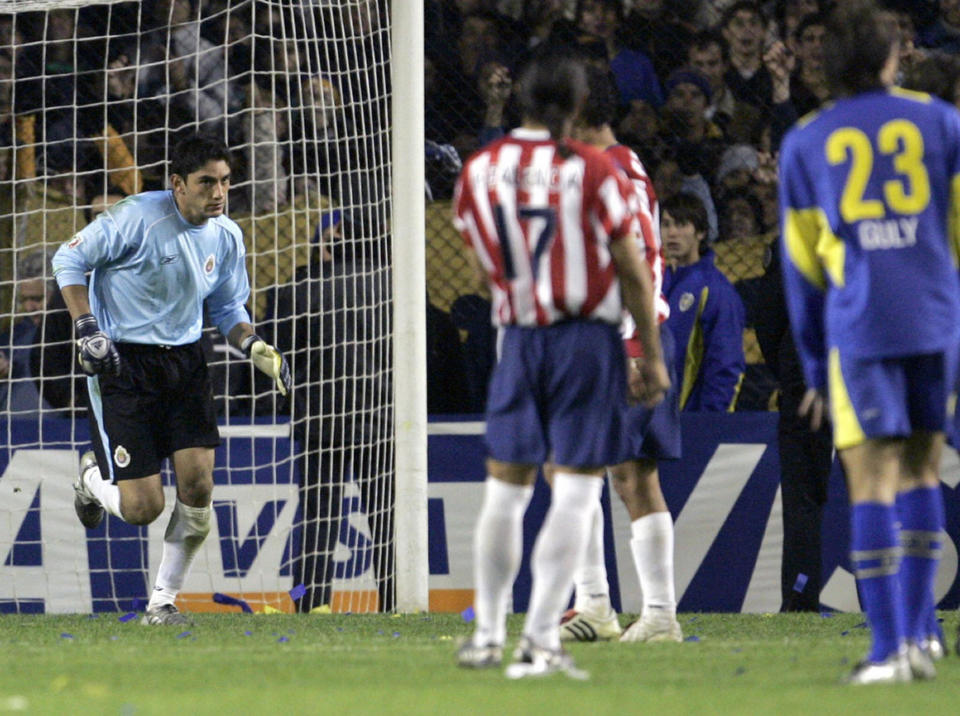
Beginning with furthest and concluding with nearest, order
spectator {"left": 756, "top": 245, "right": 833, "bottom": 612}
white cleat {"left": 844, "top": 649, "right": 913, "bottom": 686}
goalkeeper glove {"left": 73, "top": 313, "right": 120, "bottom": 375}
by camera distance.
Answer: spectator {"left": 756, "top": 245, "right": 833, "bottom": 612} → goalkeeper glove {"left": 73, "top": 313, "right": 120, "bottom": 375} → white cleat {"left": 844, "top": 649, "right": 913, "bottom": 686}

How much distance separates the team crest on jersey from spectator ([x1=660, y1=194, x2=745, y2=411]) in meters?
2.51

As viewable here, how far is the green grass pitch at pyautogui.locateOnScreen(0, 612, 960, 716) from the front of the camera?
3631 mm

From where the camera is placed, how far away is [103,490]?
22.7ft

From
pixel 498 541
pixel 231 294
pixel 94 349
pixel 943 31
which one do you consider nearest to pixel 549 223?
pixel 498 541

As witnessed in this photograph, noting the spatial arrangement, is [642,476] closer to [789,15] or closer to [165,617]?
[165,617]

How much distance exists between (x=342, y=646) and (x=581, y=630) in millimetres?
836

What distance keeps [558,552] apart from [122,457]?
3035mm

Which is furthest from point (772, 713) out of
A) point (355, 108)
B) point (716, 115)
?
point (716, 115)

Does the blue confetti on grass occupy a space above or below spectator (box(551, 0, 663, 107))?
below

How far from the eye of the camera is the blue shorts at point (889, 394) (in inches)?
157

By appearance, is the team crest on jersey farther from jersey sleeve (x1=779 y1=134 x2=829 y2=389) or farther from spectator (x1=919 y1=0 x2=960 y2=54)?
spectator (x1=919 y1=0 x2=960 y2=54)

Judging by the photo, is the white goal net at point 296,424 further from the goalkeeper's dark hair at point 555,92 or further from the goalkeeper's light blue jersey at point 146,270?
the goalkeeper's dark hair at point 555,92

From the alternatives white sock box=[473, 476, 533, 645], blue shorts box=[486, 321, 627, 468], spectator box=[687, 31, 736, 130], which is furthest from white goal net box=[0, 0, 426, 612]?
blue shorts box=[486, 321, 627, 468]

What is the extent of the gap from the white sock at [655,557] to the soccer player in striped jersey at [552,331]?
52.7 inches
